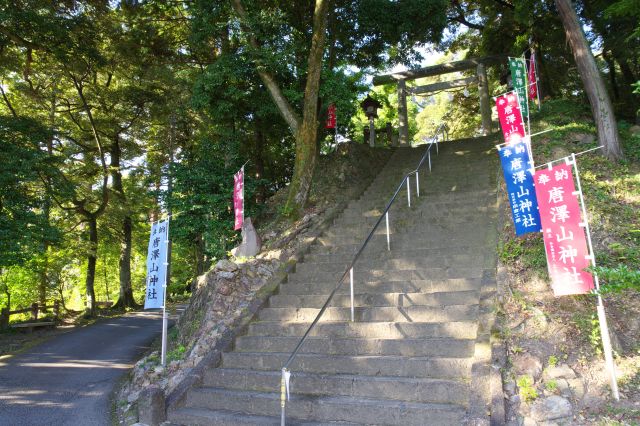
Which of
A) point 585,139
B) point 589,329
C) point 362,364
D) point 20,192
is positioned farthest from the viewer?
point 20,192

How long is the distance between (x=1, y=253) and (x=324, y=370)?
8426mm

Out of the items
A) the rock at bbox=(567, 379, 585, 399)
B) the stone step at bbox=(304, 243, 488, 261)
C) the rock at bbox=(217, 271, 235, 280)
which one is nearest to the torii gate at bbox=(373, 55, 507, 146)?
the stone step at bbox=(304, 243, 488, 261)

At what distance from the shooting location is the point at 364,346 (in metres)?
5.09

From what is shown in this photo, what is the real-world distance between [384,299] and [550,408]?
2.45 meters

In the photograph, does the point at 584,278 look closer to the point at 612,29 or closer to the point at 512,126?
the point at 512,126

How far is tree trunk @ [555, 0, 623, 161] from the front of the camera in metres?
8.90

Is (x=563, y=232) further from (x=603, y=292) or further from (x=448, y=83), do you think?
(x=448, y=83)

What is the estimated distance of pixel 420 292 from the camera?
5875 mm

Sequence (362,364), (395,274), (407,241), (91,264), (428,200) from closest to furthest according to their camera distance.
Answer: (362,364), (395,274), (407,241), (428,200), (91,264)

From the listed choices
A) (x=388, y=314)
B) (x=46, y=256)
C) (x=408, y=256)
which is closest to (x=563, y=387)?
(x=388, y=314)

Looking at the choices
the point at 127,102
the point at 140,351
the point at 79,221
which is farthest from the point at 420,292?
the point at 79,221

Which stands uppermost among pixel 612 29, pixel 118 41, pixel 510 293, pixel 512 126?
pixel 118 41

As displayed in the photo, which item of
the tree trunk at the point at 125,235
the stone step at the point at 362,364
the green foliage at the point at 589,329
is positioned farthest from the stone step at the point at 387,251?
the tree trunk at the point at 125,235

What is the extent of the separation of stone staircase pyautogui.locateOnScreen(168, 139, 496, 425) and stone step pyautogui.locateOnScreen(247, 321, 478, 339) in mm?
12
